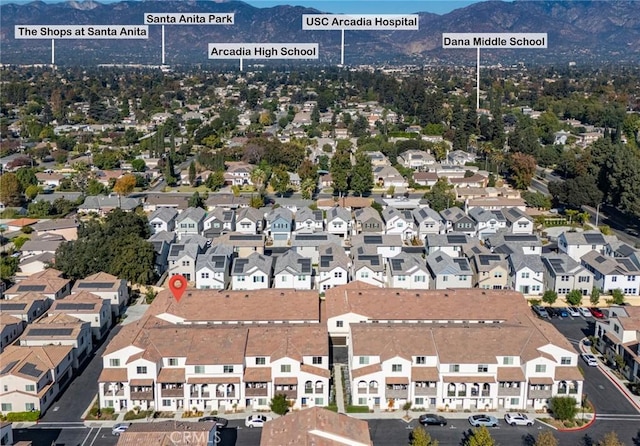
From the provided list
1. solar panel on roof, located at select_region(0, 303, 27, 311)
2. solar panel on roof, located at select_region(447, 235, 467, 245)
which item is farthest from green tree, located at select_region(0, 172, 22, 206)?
solar panel on roof, located at select_region(447, 235, 467, 245)

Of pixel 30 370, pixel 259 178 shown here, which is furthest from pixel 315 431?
pixel 259 178

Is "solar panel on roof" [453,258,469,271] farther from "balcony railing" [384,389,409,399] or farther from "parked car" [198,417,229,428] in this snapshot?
"parked car" [198,417,229,428]

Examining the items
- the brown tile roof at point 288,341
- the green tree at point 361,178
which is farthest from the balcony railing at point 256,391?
the green tree at point 361,178

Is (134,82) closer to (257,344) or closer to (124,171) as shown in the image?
(124,171)

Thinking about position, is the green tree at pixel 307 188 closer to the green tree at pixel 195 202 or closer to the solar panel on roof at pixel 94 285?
the green tree at pixel 195 202

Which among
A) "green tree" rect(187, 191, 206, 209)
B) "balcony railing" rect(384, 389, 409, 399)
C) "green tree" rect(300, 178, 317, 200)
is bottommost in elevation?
"balcony railing" rect(384, 389, 409, 399)
